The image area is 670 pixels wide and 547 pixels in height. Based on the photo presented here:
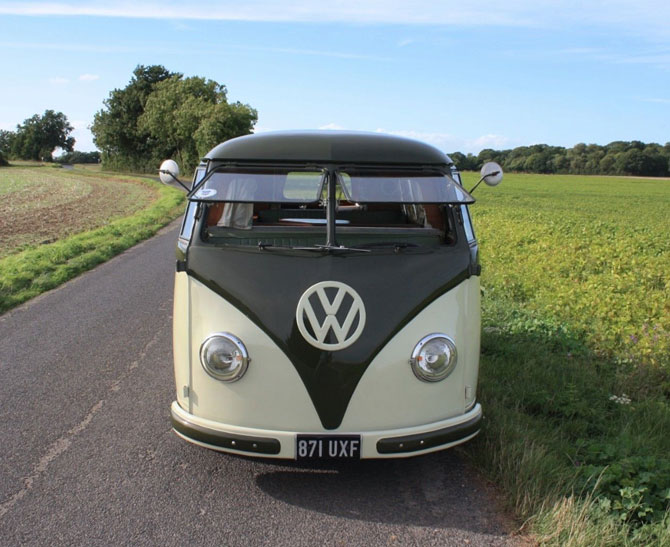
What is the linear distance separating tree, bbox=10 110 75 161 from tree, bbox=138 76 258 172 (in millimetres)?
75728

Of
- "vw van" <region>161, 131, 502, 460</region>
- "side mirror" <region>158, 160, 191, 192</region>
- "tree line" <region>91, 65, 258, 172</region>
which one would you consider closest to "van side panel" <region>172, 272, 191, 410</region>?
"vw van" <region>161, 131, 502, 460</region>

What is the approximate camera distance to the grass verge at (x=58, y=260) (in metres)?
8.93

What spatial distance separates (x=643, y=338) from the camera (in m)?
5.91

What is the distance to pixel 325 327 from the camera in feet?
10.8

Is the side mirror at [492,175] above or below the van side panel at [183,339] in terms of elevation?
above

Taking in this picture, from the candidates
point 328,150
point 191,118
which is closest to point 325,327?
point 328,150

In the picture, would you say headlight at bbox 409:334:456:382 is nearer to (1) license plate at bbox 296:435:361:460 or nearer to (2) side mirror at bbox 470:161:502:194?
(1) license plate at bbox 296:435:361:460

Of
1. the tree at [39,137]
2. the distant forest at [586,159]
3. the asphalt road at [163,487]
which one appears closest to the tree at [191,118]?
the distant forest at [586,159]

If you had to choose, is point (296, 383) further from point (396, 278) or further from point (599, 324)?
point (599, 324)

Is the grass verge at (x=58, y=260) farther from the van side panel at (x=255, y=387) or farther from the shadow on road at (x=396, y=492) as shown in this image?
the shadow on road at (x=396, y=492)

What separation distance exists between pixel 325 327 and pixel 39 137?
140909mm

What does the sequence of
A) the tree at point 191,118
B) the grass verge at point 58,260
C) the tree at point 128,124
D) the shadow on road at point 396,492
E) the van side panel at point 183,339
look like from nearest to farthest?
the shadow on road at point 396,492
the van side panel at point 183,339
the grass verge at point 58,260
the tree at point 191,118
the tree at point 128,124

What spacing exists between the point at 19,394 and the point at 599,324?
541 cm

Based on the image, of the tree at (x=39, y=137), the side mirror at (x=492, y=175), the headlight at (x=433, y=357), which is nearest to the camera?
the headlight at (x=433, y=357)
